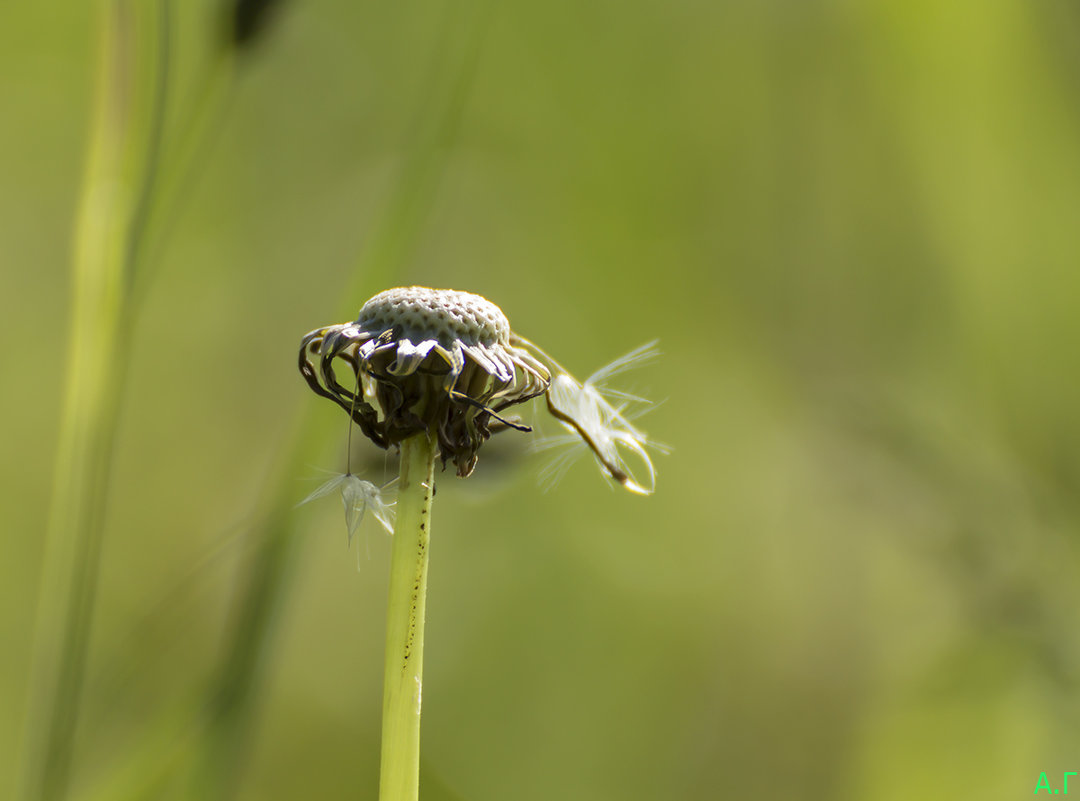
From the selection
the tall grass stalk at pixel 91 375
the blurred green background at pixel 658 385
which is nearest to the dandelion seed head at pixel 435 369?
the tall grass stalk at pixel 91 375

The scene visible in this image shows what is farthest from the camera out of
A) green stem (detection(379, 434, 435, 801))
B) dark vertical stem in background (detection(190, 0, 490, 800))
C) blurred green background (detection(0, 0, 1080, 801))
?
blurred green background (detection(0, 0, 1080, 801))

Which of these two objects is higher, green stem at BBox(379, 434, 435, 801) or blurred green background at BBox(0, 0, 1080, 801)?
blurred green background at BBox(0, 0, 1080, 801)

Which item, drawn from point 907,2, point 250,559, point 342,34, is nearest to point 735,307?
point 907,2

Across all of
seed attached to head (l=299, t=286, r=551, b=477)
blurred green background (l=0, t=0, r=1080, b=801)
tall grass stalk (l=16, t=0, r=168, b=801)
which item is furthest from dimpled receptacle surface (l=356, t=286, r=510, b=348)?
blurred green background (l=0, t=0, r=1080, b=801)

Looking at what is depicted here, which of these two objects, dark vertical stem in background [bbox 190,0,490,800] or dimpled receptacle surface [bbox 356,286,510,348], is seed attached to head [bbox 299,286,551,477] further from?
dark vertical stem in background [bbox 190,0,490,800]

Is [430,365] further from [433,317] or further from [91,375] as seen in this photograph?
[91,375]

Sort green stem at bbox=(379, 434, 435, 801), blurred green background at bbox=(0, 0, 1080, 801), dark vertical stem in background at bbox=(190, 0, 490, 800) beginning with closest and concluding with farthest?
A: 1. green stem at bbox=(379, 434, 435, 801)
2. dark vertical stem in background at bbox=(190, 0, 490, 800)
3. blurred green background at bbox=(0, 0, 1080, 801)

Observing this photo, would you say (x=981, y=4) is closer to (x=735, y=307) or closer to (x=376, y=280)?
(x=735, y=307)

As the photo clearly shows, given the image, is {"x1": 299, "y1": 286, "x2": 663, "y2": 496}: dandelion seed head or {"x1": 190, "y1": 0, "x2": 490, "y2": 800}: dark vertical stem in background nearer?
{"x1": 299, "y1": 286, "x2": 663, "y2": 496}: dandelion seed head

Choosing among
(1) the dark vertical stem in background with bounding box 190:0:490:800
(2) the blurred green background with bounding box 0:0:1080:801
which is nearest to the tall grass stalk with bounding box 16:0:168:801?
(1) the dark vertical stem in background with bounding box 190:0:490:800
